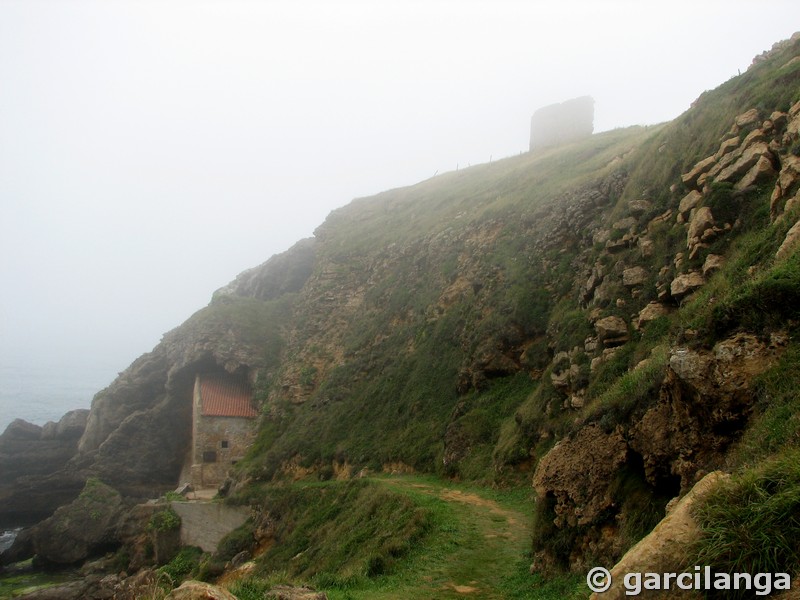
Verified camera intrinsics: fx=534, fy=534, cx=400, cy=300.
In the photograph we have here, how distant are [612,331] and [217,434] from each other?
1122 inches

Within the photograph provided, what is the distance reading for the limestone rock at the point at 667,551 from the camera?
13.5ft

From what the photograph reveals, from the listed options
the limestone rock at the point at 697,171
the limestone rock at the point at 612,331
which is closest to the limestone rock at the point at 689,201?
the limestone rock at the point at 697,171

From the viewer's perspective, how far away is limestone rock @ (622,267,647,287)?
536 inches

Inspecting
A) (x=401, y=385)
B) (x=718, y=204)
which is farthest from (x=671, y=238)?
(x=401, y=385)

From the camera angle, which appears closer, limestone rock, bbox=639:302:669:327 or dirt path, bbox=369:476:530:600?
dirt path, bbox=369:476:530:600

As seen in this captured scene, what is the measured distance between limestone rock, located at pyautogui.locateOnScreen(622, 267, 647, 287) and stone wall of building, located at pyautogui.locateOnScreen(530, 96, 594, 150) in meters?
38.0

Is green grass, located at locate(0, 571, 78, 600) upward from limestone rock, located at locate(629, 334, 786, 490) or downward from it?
downward

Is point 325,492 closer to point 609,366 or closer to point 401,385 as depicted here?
point 401,385

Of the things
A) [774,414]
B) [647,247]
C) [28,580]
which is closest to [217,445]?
[28,580]

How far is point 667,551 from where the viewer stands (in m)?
4.20

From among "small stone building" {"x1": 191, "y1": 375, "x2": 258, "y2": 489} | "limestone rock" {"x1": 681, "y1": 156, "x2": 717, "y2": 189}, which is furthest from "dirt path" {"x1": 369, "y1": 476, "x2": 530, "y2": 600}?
"small stone building" {"x1": 191, "y1": 375, "x2": 258, "y2": 489}

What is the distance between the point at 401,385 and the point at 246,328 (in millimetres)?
19361

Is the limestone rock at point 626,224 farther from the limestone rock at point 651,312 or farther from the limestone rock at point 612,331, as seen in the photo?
the limestone rock at point 651,312

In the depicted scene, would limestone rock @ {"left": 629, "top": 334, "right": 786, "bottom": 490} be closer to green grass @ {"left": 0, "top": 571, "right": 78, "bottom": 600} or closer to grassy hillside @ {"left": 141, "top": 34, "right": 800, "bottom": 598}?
grassy hillside @ {"left": 141, "top": 34, "right": 800, "bottom": 598}
